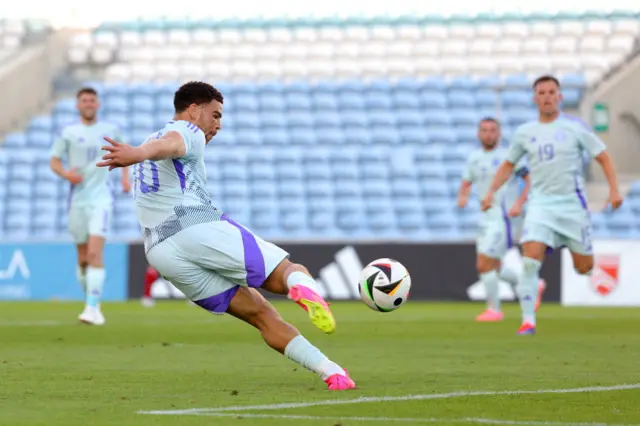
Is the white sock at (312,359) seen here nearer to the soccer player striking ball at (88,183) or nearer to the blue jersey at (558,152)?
the blue jersey at (558,152)

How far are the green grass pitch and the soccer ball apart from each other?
44 centimetres

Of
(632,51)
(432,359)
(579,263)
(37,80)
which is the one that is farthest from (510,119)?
(432,359)

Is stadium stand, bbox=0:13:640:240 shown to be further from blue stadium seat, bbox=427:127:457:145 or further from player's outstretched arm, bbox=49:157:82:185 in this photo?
player's outstretched arm, bbox=49:157:82:185

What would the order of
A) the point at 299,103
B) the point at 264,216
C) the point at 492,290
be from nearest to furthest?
the point at 492,290, the point at 264,216, the point at 299,103

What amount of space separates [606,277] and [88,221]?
9398 millimetres

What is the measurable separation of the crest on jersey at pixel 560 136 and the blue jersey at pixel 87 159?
451 centimetres

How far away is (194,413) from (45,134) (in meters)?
22.0

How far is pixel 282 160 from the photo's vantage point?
2602cm

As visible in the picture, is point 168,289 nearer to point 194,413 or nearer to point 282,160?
point 282,160

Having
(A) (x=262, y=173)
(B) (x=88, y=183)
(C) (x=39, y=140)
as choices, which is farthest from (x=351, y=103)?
(B) (x=88, y=183)

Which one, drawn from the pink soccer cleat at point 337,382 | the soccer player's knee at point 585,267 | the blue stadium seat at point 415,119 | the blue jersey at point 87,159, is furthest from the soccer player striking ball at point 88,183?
the blue stadium seat at point 415,119

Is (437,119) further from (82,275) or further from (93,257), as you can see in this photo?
(93,257)

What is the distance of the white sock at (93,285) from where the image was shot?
44.2ft

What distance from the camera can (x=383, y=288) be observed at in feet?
23.6
